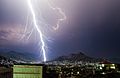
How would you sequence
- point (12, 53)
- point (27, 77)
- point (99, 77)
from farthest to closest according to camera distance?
1. point (12, 53)
2. point (99, 77)
3. point (27, 77)

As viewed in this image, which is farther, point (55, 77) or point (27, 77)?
point (55, 77)

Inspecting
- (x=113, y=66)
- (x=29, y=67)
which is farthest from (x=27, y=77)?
(x=113, y=66)

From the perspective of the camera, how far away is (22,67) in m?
52.8

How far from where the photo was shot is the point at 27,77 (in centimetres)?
5269

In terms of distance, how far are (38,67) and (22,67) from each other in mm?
3037

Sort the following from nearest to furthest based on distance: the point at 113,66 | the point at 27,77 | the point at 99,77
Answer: the point at 27,77, the point at 99,77, the point at 113,66

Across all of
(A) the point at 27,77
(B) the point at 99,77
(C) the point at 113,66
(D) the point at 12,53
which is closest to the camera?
(A) the point at 27,77

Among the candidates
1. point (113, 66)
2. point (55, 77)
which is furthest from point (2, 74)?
point (113, 66)

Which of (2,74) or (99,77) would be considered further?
(99,77)

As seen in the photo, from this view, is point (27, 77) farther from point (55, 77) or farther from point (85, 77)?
point (85, 77)

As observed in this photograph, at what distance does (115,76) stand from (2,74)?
27.9m

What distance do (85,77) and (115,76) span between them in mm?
7492

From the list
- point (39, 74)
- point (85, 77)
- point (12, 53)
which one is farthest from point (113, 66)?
point (12, 53)

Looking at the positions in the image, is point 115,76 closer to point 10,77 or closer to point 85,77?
point 85,77
